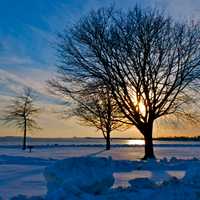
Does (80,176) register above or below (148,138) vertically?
below

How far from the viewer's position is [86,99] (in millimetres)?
30141

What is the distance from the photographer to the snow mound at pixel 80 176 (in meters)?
11.0

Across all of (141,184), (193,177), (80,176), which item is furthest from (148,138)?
(80,176)

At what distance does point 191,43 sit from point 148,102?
178 inches

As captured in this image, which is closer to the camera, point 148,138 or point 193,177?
point 193,177

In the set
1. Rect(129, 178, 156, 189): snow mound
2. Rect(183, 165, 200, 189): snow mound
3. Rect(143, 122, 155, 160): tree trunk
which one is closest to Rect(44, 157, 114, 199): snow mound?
Rect(129, 178, 156, 189): snow mound

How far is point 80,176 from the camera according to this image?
37.4 feet

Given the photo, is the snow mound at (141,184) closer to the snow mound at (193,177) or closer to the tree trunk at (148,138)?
the snow mound at (193,177)

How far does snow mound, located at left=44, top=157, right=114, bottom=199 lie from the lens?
36.2 ft

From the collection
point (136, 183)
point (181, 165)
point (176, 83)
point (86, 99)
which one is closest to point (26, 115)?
point (86, 99)

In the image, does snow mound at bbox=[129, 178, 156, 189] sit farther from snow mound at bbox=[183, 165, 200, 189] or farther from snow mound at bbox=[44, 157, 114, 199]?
snow mound at bbox=[183, 165, 200, 189]

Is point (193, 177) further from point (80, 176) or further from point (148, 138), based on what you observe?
point (148, 138)

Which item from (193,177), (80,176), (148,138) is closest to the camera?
(80,176)

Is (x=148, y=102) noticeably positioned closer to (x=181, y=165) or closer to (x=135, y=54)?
(x=135, y=54)
